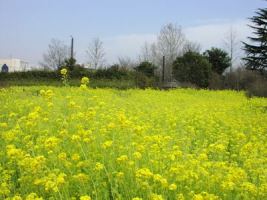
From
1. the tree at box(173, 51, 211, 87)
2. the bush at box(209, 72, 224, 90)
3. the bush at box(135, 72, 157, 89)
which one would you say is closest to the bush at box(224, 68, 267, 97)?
the bush at box(209, 72, 224, 90)

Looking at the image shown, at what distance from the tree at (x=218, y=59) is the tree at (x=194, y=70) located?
417 centimetres

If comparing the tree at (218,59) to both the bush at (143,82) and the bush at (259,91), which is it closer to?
the bush at (143,82)

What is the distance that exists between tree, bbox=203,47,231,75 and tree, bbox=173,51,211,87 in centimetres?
417

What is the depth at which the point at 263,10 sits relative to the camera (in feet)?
92.3

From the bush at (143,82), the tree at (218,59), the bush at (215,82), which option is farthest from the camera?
the tree at (218,59)

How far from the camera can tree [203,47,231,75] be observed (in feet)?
112

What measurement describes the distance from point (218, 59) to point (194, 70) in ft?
16.5

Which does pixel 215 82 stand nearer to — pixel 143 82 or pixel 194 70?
pixel 194 70

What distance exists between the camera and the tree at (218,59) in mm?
34188

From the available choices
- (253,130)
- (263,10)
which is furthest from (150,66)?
(253,130)

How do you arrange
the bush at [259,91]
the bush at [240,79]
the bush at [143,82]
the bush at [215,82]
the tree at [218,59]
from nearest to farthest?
the bush at [259,91], the bush at [143,82], the bush at [240,79], the bush at [215,82], the tree at [218,59]

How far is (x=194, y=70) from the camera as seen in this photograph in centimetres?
3000

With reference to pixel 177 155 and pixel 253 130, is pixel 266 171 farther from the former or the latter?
pixel 253 130

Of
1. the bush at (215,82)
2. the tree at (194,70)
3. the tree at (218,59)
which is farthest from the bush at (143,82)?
the tree at (218,59)
